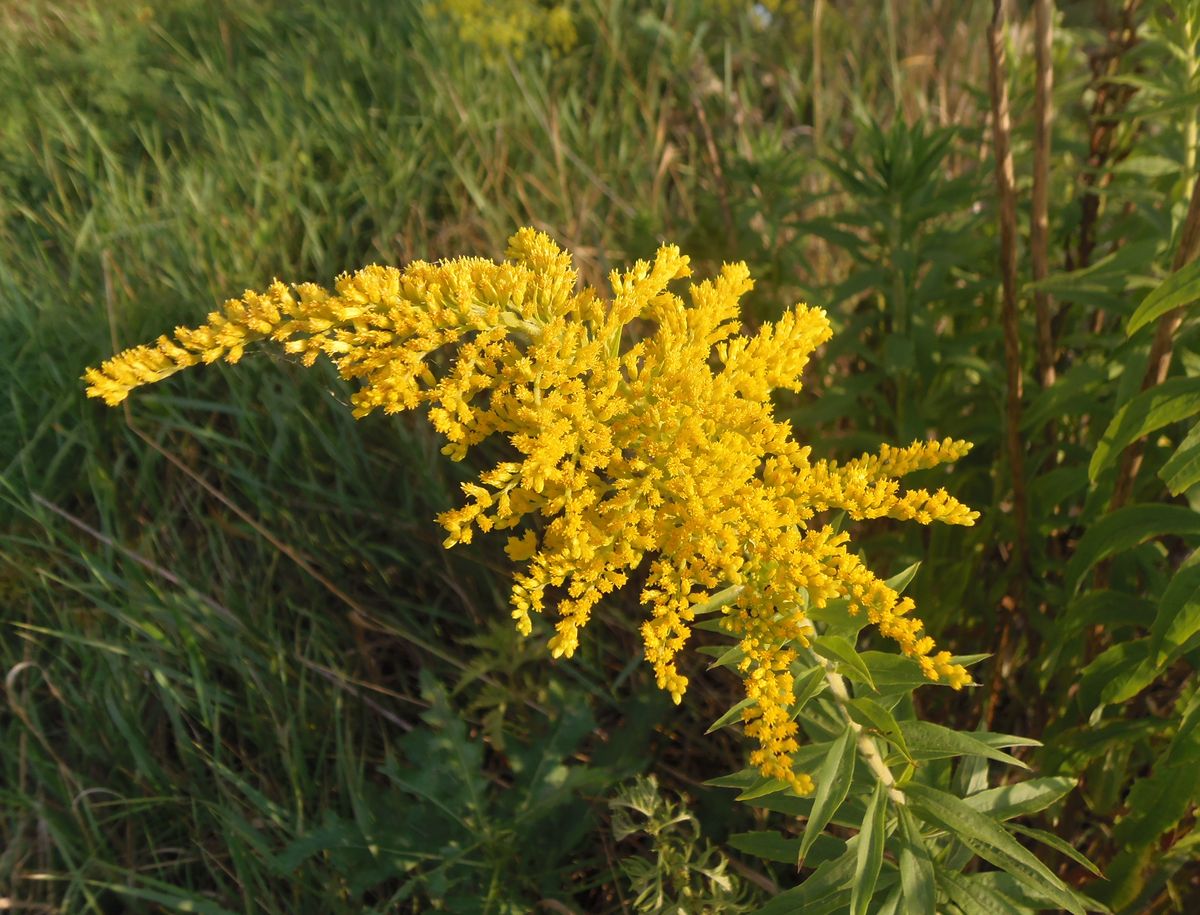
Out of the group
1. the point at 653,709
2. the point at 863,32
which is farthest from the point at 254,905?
the point at 863,32

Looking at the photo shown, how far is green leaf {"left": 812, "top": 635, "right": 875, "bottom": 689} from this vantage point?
5.90 feet

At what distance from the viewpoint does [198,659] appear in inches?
128

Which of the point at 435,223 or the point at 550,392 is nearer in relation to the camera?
the point at 550,392

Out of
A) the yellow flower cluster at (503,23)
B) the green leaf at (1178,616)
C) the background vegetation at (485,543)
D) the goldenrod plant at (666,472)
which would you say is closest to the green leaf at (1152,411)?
the background vegetation at (485,543)

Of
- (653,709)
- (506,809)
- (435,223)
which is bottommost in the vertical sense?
(506,809)

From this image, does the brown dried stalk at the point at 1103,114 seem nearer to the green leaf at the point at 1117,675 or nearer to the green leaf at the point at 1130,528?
the green leaf at the point at 1130,528

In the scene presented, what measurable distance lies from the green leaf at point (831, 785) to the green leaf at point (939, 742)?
0.18 m

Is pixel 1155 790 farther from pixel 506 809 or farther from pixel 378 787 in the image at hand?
pixel 378 787

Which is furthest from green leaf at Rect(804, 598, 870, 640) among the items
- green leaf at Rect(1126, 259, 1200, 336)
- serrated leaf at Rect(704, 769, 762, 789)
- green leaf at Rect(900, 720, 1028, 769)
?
green leaf at Rect(1126, 259, 1200, 336)

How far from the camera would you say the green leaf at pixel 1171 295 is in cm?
190

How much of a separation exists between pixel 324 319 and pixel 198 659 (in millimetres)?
1935

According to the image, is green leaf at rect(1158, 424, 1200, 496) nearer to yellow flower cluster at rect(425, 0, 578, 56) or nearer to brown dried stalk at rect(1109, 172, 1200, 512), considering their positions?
brown dried stalk at rect(1109, 172, 1200, 512)

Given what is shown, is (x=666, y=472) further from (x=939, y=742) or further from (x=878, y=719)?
(x=939, y=742)

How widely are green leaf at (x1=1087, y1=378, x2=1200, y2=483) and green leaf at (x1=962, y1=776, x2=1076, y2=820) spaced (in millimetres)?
→ 724
